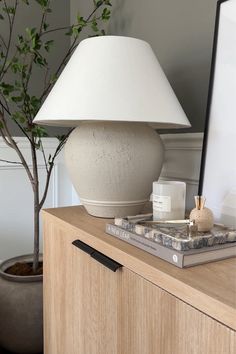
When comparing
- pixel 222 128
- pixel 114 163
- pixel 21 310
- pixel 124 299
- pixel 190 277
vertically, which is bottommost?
pixel 21 310

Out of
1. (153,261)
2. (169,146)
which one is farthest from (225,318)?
(169,146)

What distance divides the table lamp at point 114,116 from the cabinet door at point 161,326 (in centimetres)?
31

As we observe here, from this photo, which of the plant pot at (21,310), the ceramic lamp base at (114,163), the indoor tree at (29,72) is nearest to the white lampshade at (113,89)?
the ceramic lamp base at (114,163)

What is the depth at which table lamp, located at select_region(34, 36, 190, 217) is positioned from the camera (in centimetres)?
83

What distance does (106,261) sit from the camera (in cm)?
72

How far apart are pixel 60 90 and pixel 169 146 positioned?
0.49 m

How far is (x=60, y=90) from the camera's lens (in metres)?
0.90

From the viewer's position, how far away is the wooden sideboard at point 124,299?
0.49 m

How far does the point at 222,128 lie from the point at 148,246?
0.41m

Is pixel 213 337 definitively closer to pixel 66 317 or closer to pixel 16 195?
pixel 66 317

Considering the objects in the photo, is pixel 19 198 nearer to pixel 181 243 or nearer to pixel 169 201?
pixel 169 201

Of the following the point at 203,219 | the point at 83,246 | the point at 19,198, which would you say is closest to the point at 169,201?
the point at 203,219

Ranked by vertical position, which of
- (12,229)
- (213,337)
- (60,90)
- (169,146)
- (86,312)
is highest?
(60,90)

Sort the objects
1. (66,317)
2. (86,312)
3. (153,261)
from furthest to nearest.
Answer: (66,317)
(86,312)
(153,261)
